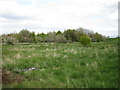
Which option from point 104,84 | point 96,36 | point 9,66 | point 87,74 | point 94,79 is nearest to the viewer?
point 104,84

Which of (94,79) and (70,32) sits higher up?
(70,32)

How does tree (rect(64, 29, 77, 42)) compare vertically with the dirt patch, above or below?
above

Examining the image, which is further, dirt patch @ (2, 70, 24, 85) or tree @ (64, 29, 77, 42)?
tree @ (64, 29, 77, 42)

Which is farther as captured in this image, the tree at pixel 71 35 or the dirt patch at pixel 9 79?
the tree at pixel 71 35

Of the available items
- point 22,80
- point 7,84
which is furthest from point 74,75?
point 7,84

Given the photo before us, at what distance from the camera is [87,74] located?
23.0ft

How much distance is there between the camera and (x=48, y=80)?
670 centimetres

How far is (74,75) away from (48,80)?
1.16 meters

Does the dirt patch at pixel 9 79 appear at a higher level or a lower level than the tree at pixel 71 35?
lower

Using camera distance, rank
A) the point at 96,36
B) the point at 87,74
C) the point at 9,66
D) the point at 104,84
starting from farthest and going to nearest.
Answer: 1. the point at 96,36
2. the point at 9,66
3. the point at 87,74
4. the point at 104,84

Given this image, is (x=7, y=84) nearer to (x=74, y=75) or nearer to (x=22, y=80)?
(x=22, y=80)

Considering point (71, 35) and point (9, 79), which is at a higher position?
point (71, 35)

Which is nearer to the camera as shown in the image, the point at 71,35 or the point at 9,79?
the point at 9,79

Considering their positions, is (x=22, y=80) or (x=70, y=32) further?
(x=70, y=32)
